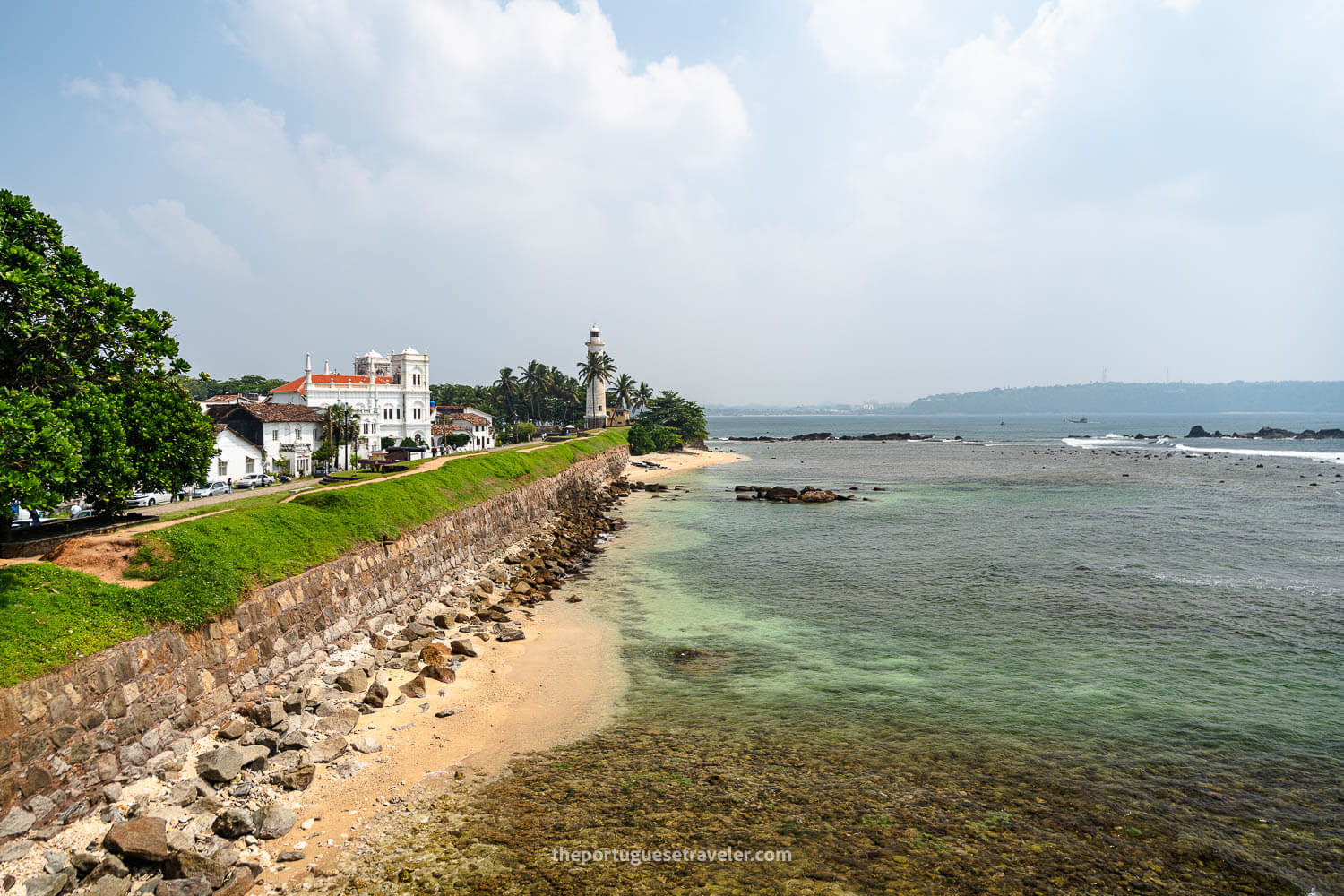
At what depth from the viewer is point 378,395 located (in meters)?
76.6

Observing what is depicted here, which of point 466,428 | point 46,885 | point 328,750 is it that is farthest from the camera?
point 466,428

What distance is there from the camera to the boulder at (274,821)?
1228cm

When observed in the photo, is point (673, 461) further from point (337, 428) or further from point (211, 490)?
point (211, 490)

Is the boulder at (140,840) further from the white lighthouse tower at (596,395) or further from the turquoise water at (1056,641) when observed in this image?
the white lighthouse tower at (596,395)

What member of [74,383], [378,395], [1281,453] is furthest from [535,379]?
[1281,453]

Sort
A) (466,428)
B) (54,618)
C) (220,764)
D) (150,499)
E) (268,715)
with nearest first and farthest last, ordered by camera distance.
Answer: (54,618), (220,764), (268,715), (150,499), (466,428)

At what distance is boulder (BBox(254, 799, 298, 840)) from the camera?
40.3 feet

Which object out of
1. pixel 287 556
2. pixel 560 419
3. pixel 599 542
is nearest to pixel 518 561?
pixel 599 542

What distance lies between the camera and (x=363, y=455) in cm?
7269

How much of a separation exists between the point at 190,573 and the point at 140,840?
286 inches

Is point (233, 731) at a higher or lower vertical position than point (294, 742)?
higher

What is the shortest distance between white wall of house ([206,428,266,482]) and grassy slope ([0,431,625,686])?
87.6ft

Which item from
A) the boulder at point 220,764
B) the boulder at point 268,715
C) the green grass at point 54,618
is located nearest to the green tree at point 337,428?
the green grass at point 54,618

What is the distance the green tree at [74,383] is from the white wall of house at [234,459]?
93.2 feet
